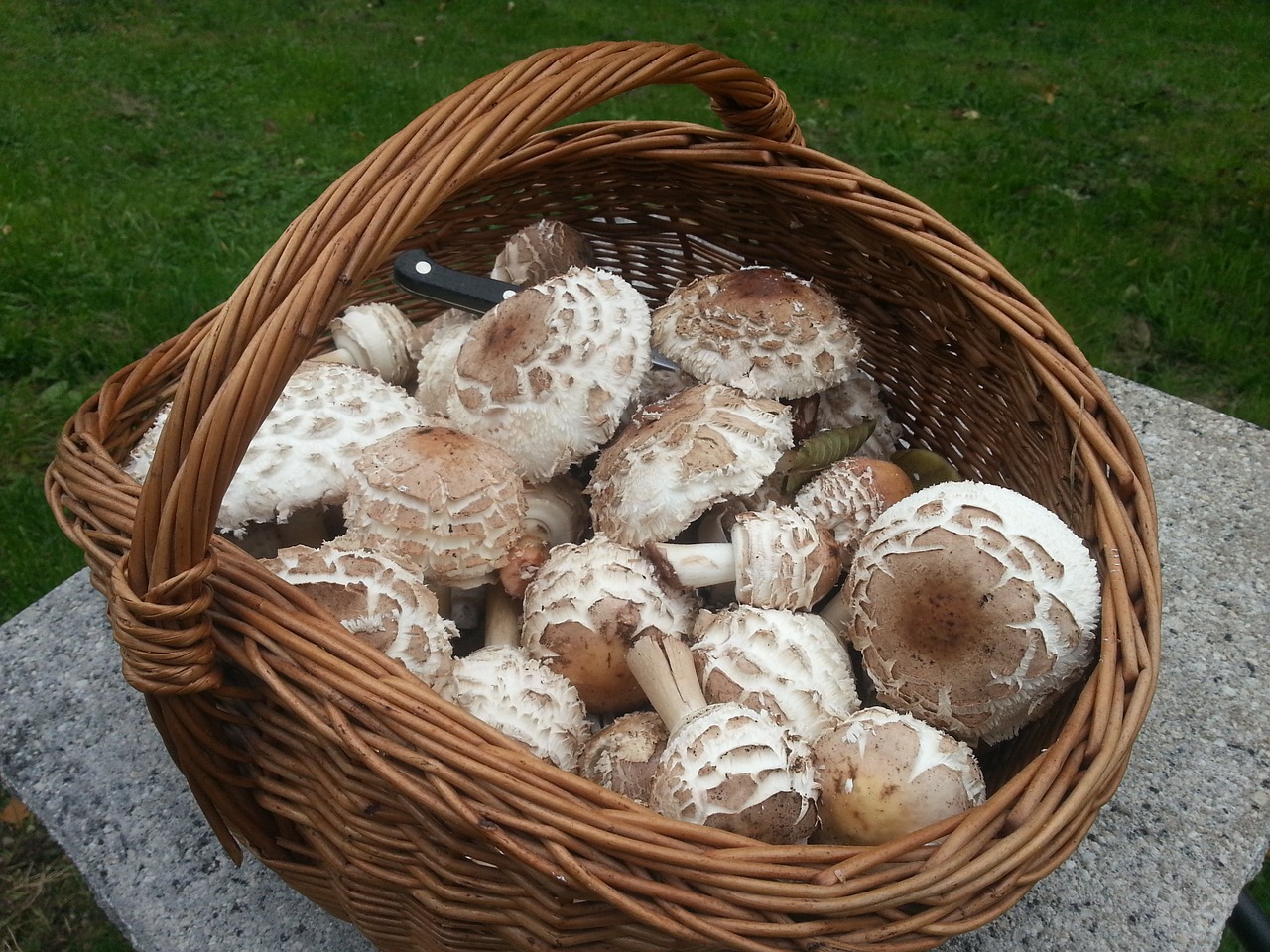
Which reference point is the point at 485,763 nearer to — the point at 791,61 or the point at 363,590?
the point at 363,590

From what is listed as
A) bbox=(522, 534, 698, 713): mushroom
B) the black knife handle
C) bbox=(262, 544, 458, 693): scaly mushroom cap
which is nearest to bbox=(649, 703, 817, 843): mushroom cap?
bbox=(522, 534, 698, 713): mushroom

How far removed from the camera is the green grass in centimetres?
393

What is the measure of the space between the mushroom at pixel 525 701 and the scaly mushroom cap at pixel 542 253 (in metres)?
0.92

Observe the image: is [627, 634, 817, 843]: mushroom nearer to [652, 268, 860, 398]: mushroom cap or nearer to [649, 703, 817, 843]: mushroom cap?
[649, 703, 817, 843]: mushroom cap

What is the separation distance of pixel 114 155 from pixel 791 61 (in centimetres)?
436

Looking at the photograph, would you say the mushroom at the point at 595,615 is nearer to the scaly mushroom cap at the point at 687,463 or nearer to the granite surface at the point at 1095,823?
the scaly mushroom cap at the point at 687,463

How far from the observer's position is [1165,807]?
1.89 m

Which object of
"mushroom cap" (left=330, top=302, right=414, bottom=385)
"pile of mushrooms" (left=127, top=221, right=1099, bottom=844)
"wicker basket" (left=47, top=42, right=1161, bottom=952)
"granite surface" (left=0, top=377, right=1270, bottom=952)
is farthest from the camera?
"mushroom cap" (left=330, top=302, right=414, bottom=385)

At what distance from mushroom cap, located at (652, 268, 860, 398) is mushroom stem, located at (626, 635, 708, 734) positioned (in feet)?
1.84

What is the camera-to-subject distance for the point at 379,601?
149cm

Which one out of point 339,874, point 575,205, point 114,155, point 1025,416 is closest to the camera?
point 339,874

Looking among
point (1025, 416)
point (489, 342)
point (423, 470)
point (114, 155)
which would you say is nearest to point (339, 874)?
point (423, 470)

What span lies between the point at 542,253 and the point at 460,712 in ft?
4.22

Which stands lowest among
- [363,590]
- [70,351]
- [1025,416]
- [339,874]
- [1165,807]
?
[70,351]
